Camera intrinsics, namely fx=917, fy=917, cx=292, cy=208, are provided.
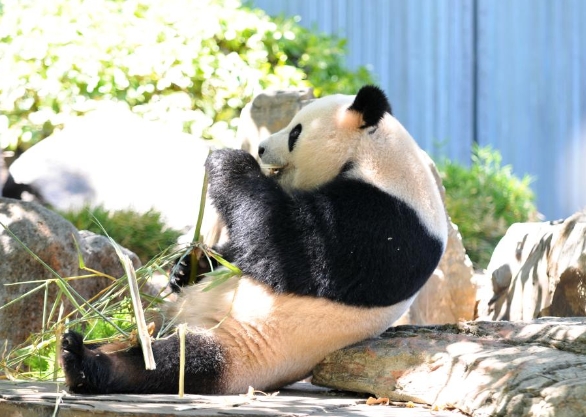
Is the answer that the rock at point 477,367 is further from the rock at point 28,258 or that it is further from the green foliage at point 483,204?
the green foliage at point 483,204

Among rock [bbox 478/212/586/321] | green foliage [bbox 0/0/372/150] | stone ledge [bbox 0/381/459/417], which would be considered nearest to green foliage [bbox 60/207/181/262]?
green foliage [bbox 0/0/372/150]

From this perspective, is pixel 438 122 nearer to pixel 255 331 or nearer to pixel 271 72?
pixel 271 72

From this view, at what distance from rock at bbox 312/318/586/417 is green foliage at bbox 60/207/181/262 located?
10.7 feet

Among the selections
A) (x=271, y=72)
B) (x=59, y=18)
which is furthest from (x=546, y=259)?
(x=59, y=18)

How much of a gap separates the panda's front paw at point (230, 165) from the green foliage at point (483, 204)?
5.68 meters

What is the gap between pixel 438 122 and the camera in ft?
41.0

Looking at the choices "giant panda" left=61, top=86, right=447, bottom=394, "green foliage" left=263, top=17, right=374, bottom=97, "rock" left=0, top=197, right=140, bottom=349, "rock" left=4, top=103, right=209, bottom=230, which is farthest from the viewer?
"green foliage" left=263, top=17, right=374, bottom=97

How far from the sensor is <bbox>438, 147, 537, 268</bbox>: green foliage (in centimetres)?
978

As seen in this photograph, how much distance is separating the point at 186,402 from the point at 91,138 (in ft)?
19.2

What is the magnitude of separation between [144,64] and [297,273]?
21.3 feet

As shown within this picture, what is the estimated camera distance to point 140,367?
3.78 meters

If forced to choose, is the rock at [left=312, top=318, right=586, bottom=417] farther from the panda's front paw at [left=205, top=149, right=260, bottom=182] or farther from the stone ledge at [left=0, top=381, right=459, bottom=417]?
the panda's front paw at [left=205, top=149, right=260, bottom=182]

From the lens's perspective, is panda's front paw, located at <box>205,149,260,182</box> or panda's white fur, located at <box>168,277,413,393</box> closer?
panda's white fur, located at <box>168,277,413,393</box>

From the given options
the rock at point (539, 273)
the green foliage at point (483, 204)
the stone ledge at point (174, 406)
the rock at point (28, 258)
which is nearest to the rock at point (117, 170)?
the rock at point (28, 258)
